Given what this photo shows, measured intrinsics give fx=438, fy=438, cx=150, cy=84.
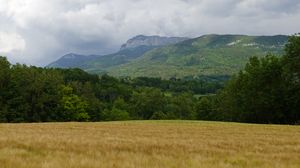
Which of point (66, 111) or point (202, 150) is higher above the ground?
point (202, 150)

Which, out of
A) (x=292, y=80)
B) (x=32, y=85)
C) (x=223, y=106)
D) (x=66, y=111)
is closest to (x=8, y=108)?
(x=32, y=85)

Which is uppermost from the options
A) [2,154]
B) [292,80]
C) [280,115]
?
[2,154]

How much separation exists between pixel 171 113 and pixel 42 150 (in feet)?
427

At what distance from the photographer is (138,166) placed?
1275 cm

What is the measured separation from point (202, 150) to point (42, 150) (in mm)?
6613

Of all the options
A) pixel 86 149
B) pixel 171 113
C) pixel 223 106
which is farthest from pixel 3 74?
pixel 86 149

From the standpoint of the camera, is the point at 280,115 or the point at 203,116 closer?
the point at 280,115

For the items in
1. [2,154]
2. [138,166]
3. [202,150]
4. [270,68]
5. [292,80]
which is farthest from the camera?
[270,68]

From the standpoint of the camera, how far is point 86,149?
17.2m

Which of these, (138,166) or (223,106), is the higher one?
(138,166)

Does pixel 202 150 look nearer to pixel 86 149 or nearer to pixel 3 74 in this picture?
pixel 86 149

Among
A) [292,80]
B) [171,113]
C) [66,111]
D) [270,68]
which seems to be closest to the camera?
[292,80]

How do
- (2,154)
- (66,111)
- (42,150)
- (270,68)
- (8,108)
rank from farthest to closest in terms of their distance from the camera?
1. (66,111)
2. (8,108)
3. (270,68)
4. (42,150)
5. (2,154)

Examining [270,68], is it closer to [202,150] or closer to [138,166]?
[202,150]
